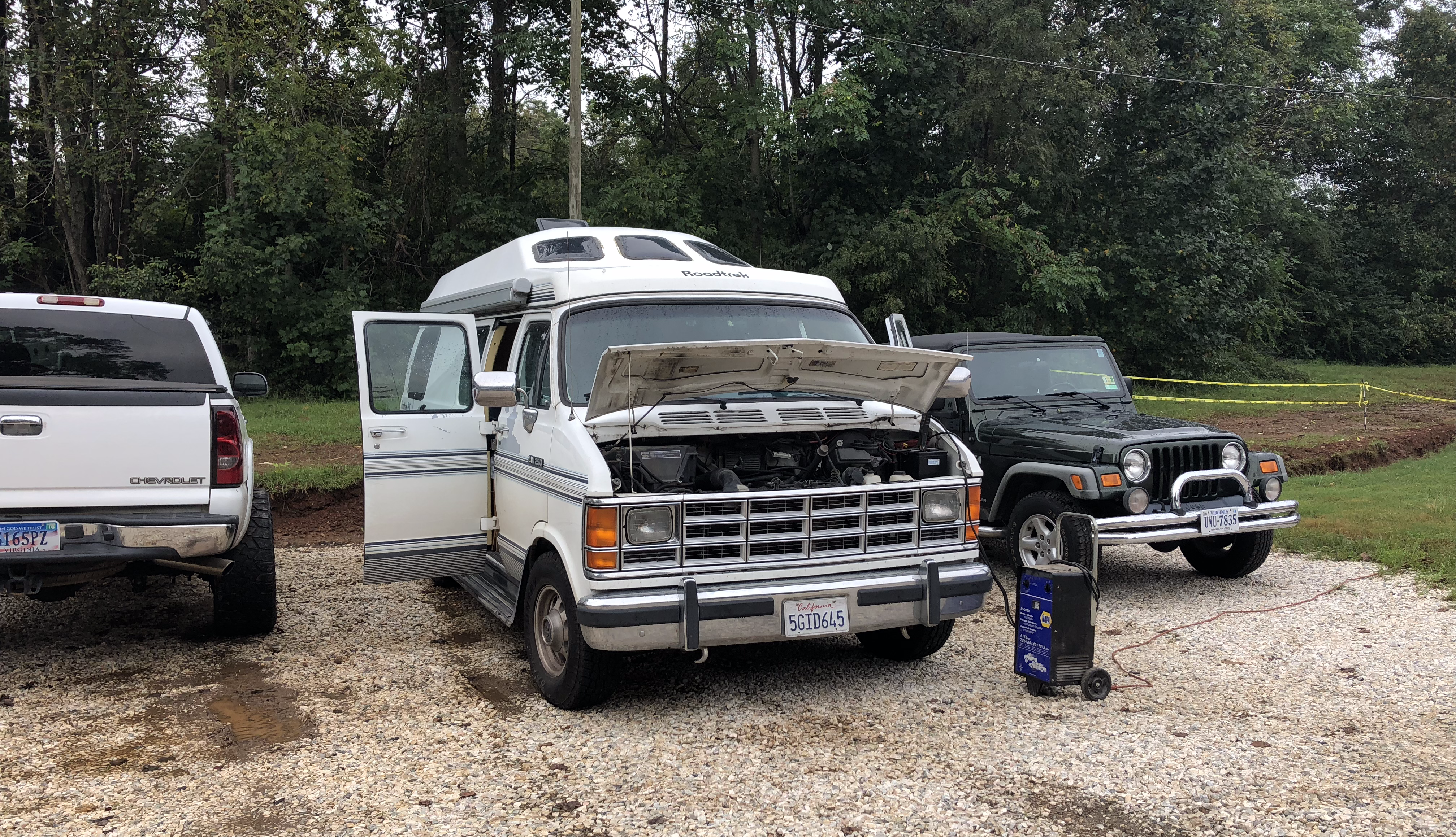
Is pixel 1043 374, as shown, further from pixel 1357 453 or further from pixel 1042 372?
pixel 1357 453

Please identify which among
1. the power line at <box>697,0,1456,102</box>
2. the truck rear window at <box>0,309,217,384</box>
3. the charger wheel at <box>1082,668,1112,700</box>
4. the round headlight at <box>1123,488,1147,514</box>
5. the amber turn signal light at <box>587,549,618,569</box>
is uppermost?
the power line at <box>697,0,1456,102</box>

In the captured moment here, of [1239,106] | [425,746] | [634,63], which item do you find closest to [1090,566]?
[425,746]

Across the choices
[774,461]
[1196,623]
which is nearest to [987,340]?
[1196,623]

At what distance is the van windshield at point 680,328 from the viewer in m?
5.56

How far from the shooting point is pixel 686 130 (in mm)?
24672

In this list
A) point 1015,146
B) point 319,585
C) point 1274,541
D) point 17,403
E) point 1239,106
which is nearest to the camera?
point 17,403

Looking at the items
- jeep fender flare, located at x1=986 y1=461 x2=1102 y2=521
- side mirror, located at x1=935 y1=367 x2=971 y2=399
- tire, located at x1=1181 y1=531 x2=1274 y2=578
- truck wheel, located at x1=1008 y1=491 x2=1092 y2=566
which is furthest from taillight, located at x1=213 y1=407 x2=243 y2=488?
tire, located at x1=1181 y1=531 x2=1274 y2=578

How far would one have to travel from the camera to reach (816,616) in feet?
16.1

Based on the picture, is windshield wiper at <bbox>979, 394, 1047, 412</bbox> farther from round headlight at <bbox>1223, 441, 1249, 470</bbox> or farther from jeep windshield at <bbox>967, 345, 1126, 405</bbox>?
round headlight at <bbox>1223, 441, 1249, 470</bbox>

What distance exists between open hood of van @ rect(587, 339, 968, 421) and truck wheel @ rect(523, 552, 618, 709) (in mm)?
881

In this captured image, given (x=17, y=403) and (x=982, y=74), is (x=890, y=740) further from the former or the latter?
(x=982, y=74)

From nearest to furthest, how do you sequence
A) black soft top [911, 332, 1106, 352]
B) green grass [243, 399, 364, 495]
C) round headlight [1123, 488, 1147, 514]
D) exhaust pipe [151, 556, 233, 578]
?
exhaust pipe [151, 556, 233, 578] → round headlight [1123, 488, 1147, 514] → black soft top [911, 332, 1106, 352] → green grass [243, 399, 364, 495]

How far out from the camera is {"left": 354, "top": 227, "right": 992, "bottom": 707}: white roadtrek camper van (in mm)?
4801

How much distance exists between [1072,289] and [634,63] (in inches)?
467
